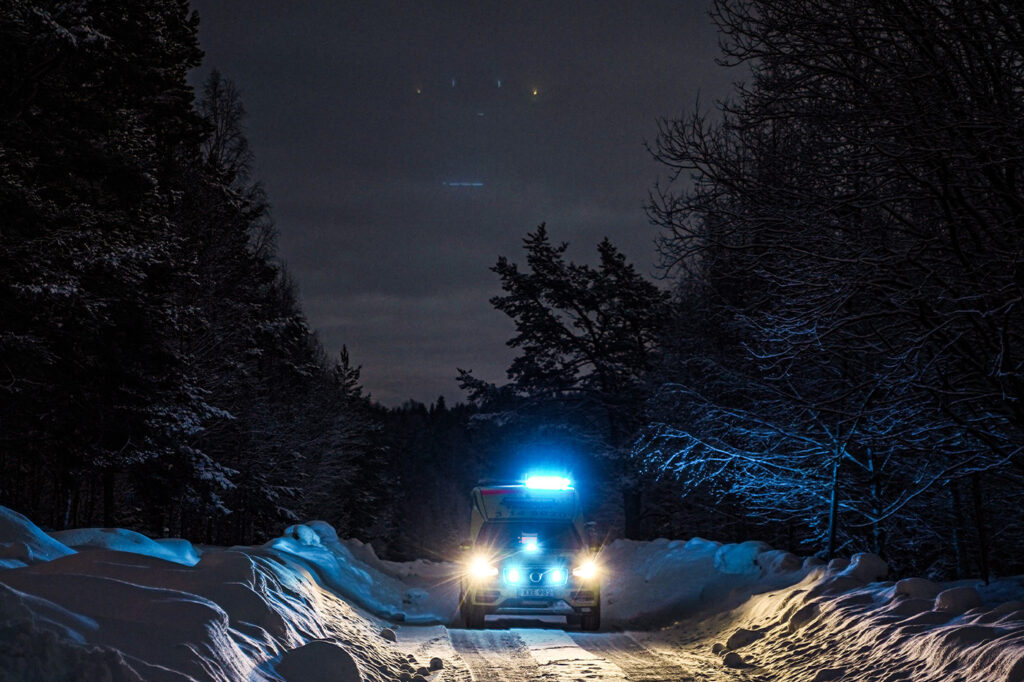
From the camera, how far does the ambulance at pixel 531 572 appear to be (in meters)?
12.7

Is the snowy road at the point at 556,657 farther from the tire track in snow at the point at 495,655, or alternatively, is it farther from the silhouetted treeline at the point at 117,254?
the silhouetted treeline at the point at 117,254

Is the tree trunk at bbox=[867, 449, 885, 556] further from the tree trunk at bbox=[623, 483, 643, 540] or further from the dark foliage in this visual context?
the tree trunk at bbox=[623, 483, 643, 540]

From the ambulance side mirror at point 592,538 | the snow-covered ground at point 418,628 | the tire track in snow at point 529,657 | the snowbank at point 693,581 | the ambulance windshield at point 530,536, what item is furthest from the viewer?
the ambulance side mirror at point 592,538

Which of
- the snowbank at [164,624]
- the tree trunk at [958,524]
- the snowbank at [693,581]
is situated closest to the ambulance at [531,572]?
the snowbank at [693,581]

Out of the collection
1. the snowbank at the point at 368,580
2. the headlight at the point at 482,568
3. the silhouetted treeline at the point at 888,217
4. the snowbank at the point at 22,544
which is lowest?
the snowbank at the point at 368,580

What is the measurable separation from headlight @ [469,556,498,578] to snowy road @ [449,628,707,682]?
82 cm

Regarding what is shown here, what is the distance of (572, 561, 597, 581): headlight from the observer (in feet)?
42.1

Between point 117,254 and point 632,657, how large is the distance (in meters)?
10.9

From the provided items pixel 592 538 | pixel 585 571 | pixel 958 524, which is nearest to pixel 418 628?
pixel 585 571

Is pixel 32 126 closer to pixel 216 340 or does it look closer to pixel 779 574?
pixel 216 340

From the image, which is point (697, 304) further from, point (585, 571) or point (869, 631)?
point (869, 631)

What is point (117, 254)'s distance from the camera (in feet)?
48.1

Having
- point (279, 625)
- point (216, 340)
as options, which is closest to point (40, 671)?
point (279, 625)

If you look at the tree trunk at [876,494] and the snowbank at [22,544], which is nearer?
the snowbank at [22,544]
